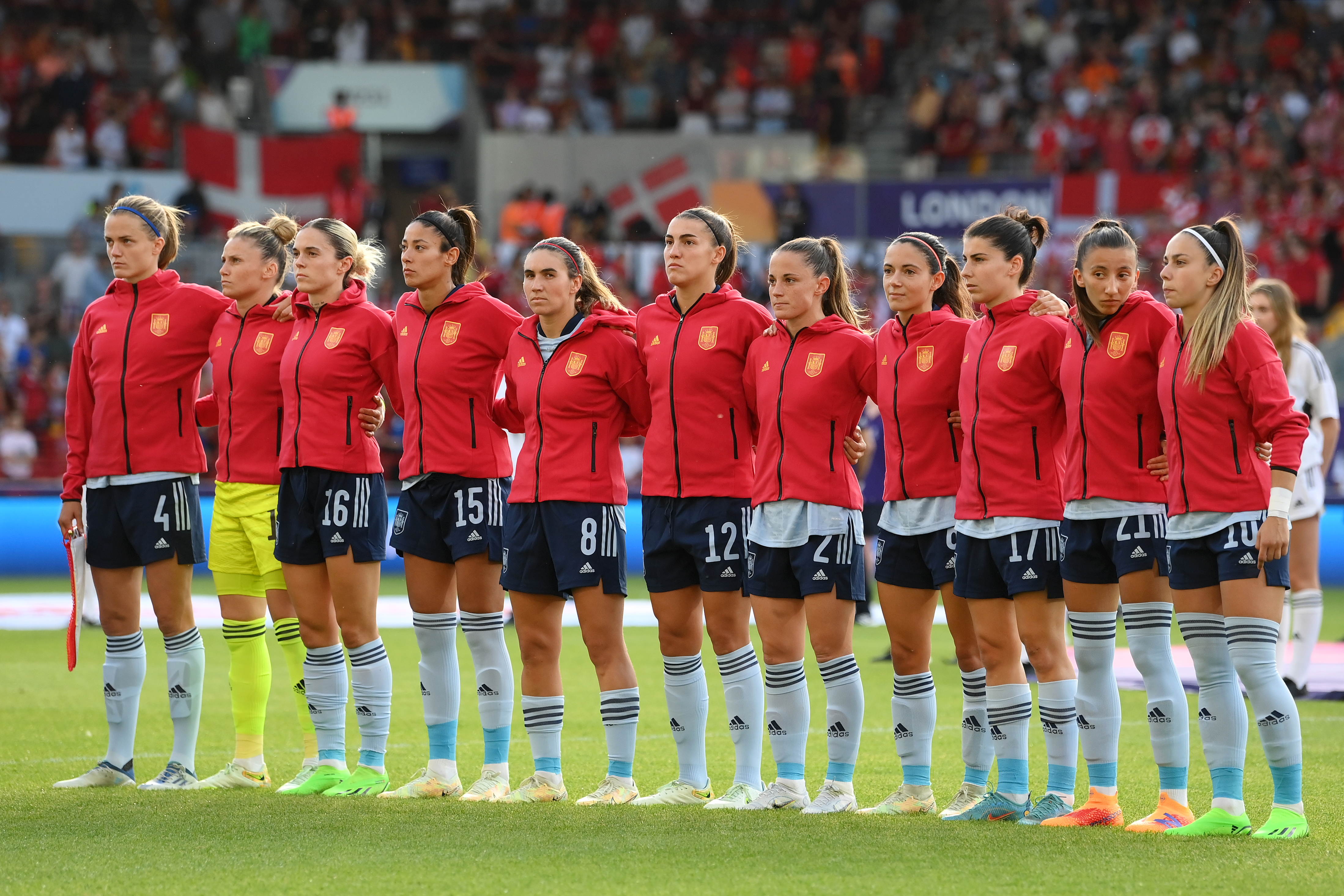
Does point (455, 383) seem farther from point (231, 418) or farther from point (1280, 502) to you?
point (1280, 502)

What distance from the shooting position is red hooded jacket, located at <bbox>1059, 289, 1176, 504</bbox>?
5.78 m

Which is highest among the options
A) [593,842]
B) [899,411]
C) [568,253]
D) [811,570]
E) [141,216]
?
[141,216]

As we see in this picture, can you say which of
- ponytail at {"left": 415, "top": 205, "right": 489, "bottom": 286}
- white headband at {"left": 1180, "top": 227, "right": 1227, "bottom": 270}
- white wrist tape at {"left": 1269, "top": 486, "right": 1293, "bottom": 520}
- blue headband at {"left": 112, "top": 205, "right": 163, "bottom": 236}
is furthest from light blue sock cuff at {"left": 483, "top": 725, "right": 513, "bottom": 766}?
white headband at {"left": 1180, "top": 227, "right": 1227, "bottom": 270}

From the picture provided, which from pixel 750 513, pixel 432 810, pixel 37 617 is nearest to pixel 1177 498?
pixel 750 513

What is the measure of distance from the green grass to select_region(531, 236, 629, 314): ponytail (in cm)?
203

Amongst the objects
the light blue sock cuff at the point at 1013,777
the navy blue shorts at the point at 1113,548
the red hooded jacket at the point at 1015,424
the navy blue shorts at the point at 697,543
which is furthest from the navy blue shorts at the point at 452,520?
the navy blue shorts at the point at 1113,548

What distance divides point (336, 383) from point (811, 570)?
2.14 m

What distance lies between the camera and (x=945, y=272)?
6.52 meters

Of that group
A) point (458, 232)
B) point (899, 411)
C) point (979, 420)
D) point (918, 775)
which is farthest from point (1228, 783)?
point (458, 232)

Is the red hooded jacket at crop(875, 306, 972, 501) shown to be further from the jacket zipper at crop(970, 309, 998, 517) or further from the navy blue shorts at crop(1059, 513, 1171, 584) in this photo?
the navy blue shorts at crop(1059, 513, 1171, 584)

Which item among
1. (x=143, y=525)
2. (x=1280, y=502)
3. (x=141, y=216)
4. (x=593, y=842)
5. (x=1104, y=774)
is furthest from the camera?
(x=141, y=216)

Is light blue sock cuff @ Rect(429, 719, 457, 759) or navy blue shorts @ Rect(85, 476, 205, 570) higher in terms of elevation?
navy blue shorts @ Rect(85, 476, 205, 570)

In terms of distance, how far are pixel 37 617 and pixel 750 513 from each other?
361 inches

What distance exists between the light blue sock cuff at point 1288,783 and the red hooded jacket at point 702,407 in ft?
7.11
